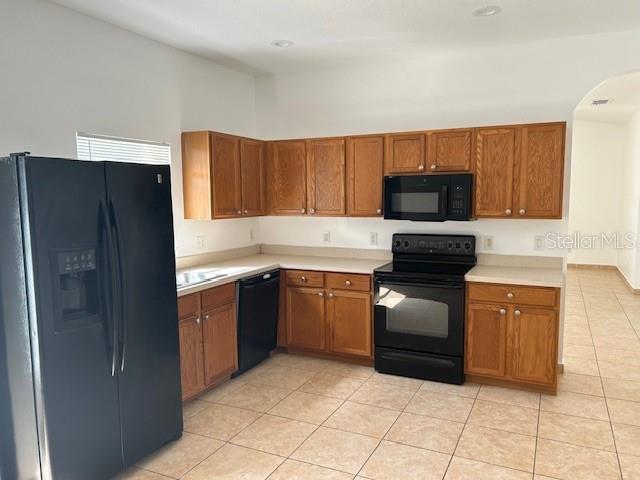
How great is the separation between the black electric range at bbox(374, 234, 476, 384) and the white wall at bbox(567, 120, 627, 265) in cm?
569

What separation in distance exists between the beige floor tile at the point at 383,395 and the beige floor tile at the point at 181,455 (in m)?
1.12

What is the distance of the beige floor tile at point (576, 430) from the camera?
2.88 meters

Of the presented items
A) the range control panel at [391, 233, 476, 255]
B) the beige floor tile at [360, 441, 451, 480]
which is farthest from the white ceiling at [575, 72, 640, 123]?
the beige floor tile at [360, 441, 451, 480]

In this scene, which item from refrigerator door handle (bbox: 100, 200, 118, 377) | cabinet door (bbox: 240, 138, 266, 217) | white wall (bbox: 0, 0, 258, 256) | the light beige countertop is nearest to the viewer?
refrigerator door handle (bbox: 100, 200, 118, 377)

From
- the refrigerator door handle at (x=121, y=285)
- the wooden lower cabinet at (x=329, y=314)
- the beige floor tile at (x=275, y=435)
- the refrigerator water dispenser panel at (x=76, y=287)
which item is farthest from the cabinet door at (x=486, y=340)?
the refrigerator water dispenser panel at (x=76, y=287)

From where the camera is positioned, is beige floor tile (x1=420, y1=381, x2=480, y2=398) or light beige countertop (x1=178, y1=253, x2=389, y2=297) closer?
beige floor tile (x1=420, y1=381, x2=480, y2=398)

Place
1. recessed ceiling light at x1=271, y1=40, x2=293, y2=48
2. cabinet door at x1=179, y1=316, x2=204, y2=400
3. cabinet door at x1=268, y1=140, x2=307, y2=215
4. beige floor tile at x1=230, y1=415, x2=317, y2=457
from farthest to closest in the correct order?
1. cabinet door at x1=268, y1=140, x2=307, y2=215
2. recessed ceiling light at x1=271, y1=40, x2=293, y2=48
3. cabinet door at x1=179, y1=316, x2=204, y2=400
4. beige floor tile at x1=230, y1=415, x2=317, y2=457

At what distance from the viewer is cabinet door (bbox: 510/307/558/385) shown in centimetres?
346

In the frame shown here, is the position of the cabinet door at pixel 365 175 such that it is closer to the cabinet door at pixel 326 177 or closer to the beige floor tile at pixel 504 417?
the cabinet door at pixel 326 177

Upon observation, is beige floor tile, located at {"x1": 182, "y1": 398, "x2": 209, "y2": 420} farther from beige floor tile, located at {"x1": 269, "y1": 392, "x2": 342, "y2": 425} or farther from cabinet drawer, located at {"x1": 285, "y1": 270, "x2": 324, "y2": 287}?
cabinet drawer, located at {"x1": 285, "y1": 270, "x2": 324, "y2": 287}

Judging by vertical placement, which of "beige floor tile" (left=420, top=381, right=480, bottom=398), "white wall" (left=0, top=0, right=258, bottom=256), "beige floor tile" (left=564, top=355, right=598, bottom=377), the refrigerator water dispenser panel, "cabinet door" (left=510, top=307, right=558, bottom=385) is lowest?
"beige floor tile" (left=564, top=355, right=598, bottom=377)

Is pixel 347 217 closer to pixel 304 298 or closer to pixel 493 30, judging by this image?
pixel 304 298

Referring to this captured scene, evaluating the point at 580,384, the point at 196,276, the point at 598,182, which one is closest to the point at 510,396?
the point at 580,384

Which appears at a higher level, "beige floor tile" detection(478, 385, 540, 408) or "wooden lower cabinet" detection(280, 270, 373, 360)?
"wooden lower cabinet" detection(280, 270, 373, 360)
